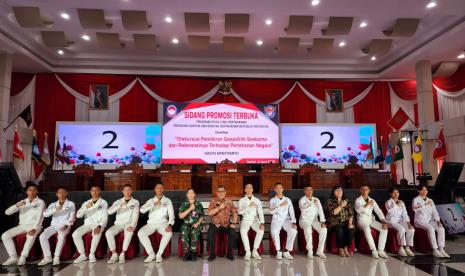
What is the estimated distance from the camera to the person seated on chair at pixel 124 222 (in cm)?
437

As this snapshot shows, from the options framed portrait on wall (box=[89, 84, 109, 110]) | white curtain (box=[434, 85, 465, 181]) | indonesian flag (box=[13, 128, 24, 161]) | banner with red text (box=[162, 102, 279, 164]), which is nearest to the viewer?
indonesian flag (box=[13, 128, 24, 161])

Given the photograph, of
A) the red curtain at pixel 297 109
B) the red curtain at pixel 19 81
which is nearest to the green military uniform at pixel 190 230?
the red curtain at pixel 297 109

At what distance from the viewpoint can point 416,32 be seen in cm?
793

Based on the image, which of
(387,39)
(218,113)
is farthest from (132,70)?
(387,39)

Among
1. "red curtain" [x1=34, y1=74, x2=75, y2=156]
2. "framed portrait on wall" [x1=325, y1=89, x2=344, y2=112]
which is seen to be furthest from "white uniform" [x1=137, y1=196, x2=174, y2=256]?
"framed portrait on wall" [x1=325, y1=89, x2=344, y2=112]

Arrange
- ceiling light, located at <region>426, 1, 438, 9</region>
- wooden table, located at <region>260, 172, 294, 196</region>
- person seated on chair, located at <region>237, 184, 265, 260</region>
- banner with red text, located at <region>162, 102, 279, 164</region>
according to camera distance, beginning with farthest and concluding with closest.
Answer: banner with red text, located at <region>162, 102, 279, 164</region>, wooden table, located at <region>260, 172, 294, 196</region>, ceiling light, located at <region>426, 1, 438, 9</region>, person seated on chair, located at <region>237, 184, 265, 260</region>

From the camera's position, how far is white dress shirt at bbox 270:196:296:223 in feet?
15.6

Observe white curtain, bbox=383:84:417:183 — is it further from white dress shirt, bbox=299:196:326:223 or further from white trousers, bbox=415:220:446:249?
white dress shirt, bbox=299:196:326:223

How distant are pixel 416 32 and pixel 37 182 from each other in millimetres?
11218

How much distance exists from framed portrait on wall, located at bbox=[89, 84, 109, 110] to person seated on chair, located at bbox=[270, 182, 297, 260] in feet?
22.7

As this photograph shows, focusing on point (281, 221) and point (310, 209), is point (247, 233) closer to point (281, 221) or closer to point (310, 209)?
point (281, 221)

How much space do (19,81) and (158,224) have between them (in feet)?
25.5

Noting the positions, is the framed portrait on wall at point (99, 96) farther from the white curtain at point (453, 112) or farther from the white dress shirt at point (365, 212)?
the white curtain at point (453, 112)

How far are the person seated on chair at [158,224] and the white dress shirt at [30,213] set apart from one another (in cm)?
153
